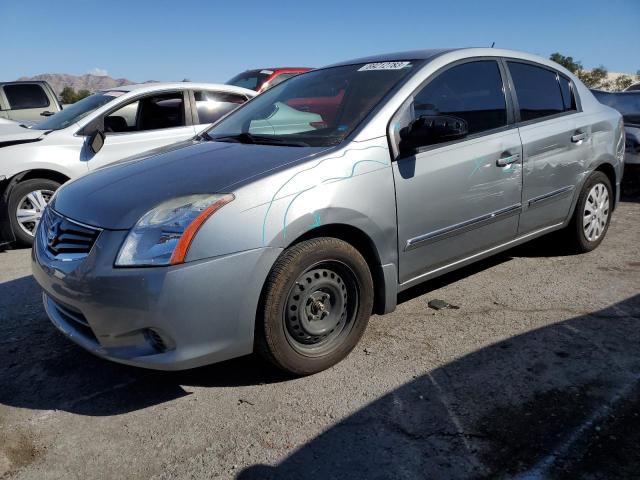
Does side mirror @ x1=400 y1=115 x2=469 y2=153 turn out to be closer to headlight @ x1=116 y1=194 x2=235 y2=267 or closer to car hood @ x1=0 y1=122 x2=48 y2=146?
headlight @ x1=116 y1=194 x2=235 y2=267

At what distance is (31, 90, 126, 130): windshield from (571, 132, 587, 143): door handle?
15.6ft

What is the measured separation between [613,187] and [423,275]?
8.36ft

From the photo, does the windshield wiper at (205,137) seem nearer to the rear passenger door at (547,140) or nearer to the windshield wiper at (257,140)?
the windshield wiper at (257,140)

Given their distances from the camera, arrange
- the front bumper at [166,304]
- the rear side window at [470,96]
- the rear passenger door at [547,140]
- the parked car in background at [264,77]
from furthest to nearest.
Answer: the parked car in background at [264,77] < the rear passenger door at [547,140] < the rear side window at [470,96] < the front bumper at [166,304]

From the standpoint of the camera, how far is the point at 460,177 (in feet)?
11.2

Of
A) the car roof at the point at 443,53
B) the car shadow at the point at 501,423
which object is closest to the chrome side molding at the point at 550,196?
the car roof at the point at 443,53

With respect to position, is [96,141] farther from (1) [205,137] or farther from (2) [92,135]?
(1) [205,137]

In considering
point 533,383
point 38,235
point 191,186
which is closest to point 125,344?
point 191,186

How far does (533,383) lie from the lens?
2789 millimetres

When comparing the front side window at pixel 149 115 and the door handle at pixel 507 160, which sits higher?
the front side window at pixel 149 115

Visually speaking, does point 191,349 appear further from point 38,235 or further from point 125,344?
point 38,235

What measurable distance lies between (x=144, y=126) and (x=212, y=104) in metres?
0.86

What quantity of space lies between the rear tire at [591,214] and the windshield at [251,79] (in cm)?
690

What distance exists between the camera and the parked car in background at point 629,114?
729 cm
